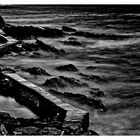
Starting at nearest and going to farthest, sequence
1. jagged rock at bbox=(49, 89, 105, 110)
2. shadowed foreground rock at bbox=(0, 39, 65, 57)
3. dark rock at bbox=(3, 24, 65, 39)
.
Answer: jagged rock at bbox=(49, 89, 105, 110) < shadowed foreground rock at bbox=(0, 39, 65, 57) < dark rock at bbox=(3, 24, 65, 39)

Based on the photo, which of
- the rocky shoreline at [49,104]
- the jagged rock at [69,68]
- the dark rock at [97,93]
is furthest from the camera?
the jagged rock at [69,68]

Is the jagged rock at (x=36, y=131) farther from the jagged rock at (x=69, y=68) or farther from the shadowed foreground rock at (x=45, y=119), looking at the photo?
the jagged rock at (x=69, y=68)

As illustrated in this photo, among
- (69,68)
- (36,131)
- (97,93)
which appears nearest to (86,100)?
(97,93)

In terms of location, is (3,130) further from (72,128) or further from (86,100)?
(86,100)

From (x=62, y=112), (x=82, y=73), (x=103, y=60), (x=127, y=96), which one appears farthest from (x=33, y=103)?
(x=103, y=60)

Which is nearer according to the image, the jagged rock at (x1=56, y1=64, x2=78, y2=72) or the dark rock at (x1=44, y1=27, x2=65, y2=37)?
the jagged rock at (x1=56, y1=64, x2=78, y2=72)

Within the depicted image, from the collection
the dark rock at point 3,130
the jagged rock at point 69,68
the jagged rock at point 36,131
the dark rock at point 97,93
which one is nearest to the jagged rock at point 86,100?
the dark rock at point 97,93

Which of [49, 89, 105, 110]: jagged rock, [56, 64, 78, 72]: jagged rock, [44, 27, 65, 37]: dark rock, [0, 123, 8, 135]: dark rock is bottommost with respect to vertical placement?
[0, 123, 8, 135]: dark rock

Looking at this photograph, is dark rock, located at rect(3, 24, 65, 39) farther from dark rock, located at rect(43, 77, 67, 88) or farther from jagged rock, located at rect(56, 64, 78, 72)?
dark rock, located at rect(43, 77, 67, 88)

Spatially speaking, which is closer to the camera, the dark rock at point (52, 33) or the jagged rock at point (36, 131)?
the jagged rock at point (36, 131)

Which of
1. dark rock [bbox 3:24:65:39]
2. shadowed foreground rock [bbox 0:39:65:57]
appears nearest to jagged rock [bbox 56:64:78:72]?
shadowed foreground rock [bbox 0:39:65:57]

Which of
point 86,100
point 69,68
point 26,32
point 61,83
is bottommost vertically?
point 86,100

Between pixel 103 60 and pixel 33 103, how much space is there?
6.66 meters

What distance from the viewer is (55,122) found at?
15.6ft
